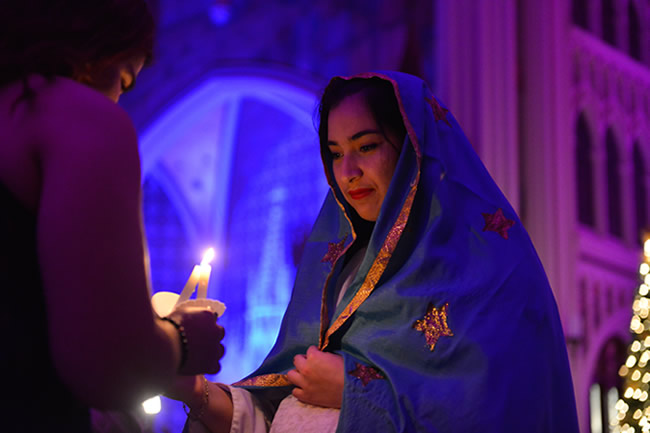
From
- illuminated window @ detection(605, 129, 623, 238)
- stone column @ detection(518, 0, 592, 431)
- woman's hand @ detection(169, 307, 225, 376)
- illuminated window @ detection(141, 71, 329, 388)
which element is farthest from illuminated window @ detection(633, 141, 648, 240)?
woman's hand @ detection(169, 307, 225, 376)

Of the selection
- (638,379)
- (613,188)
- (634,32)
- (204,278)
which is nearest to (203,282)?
(204,278)

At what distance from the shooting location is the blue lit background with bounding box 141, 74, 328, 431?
36.3 feet

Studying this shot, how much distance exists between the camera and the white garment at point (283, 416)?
1765 mm

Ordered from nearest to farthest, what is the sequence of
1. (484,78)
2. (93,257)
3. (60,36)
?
(93,257), (60,36), (484,78)

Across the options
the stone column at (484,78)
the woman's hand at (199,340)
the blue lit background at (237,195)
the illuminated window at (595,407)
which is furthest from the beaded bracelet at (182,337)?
the blue lit background at (237,195)

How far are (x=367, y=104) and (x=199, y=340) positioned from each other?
1245mm

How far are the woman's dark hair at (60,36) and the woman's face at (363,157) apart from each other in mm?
1118

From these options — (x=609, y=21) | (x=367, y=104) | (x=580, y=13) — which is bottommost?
(x=367, y=104)

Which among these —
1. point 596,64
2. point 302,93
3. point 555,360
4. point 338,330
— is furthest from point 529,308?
point 302,93

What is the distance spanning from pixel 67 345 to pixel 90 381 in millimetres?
58

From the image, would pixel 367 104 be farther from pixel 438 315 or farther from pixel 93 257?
pixel 93 257

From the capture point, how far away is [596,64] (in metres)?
8.20

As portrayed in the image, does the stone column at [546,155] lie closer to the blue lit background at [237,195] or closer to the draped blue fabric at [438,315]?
the blue lit background at [237,195]

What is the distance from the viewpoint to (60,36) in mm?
983
